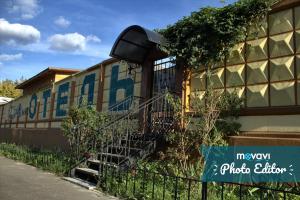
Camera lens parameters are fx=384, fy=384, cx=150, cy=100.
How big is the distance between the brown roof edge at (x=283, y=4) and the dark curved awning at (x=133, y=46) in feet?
12.6

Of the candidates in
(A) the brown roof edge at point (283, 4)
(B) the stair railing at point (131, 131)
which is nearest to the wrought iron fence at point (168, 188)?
(B) the stair railing at point (131, 131)

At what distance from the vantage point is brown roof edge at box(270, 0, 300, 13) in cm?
885

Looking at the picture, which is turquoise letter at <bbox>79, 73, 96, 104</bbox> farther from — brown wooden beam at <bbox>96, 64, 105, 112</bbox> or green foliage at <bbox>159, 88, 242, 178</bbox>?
green foliage at <bbox>159, 88, 242, 178</bbox>

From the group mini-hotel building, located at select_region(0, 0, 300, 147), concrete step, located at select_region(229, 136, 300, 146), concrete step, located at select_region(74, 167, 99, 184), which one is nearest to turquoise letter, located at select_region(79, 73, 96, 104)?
mini-hotel building, located at select_region(0, 0, 300, 147)

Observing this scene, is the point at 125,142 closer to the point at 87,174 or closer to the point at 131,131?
the point at 131,131

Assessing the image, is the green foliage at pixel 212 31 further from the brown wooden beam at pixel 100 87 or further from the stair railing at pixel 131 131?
the brown wooden beam at pixel 100 87

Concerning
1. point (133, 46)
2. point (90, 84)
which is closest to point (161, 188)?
point (133, 46)

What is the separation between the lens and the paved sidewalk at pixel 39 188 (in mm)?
8217

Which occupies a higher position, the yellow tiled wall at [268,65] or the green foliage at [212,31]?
the green foliage at [212,31]

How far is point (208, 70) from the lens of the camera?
10.4 m

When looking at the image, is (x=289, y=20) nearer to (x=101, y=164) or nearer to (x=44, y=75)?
(x=101, y=164)

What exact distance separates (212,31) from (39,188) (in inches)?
235

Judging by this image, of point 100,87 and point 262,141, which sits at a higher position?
point 100,87

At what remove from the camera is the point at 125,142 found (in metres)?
11.2
